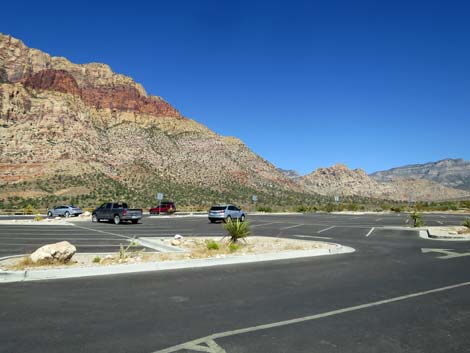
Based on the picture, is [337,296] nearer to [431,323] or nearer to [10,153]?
[431,323]

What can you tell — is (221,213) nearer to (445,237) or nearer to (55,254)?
(445,237)

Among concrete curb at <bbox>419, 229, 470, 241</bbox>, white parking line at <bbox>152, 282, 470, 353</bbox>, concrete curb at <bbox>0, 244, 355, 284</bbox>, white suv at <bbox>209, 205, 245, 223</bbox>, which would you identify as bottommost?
white parking line at <bbox>152, 282, 470, 353</bbox>

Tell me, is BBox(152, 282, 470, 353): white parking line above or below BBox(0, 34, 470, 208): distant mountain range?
below

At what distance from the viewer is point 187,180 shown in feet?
281

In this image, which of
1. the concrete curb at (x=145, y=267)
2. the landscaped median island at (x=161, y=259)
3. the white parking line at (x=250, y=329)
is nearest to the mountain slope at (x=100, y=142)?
the landscaped median island at (x=161, y=259)

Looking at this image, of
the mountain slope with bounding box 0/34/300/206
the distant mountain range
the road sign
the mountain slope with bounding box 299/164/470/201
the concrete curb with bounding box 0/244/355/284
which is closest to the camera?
the concrete curb with bounding box 0/244/355/284

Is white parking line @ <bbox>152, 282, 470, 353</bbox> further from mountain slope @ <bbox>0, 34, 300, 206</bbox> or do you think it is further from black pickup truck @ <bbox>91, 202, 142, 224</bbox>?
mountain slope @ <bbox>0, 34, 300, 206</bbox>

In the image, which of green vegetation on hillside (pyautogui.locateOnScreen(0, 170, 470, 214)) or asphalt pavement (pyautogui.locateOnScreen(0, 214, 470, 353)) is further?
green vegetation on hillside (pyautogui.locateOnScreen(0, 170, 470, 214))

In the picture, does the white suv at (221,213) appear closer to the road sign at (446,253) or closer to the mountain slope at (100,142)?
the road sign at (446,253)

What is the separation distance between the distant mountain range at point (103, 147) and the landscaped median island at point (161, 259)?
53.9 m

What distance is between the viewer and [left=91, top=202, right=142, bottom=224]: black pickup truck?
32812 millimetres

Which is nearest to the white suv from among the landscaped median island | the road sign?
the landscaped median island

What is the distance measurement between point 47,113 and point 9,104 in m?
8.01

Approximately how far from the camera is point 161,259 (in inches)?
497
